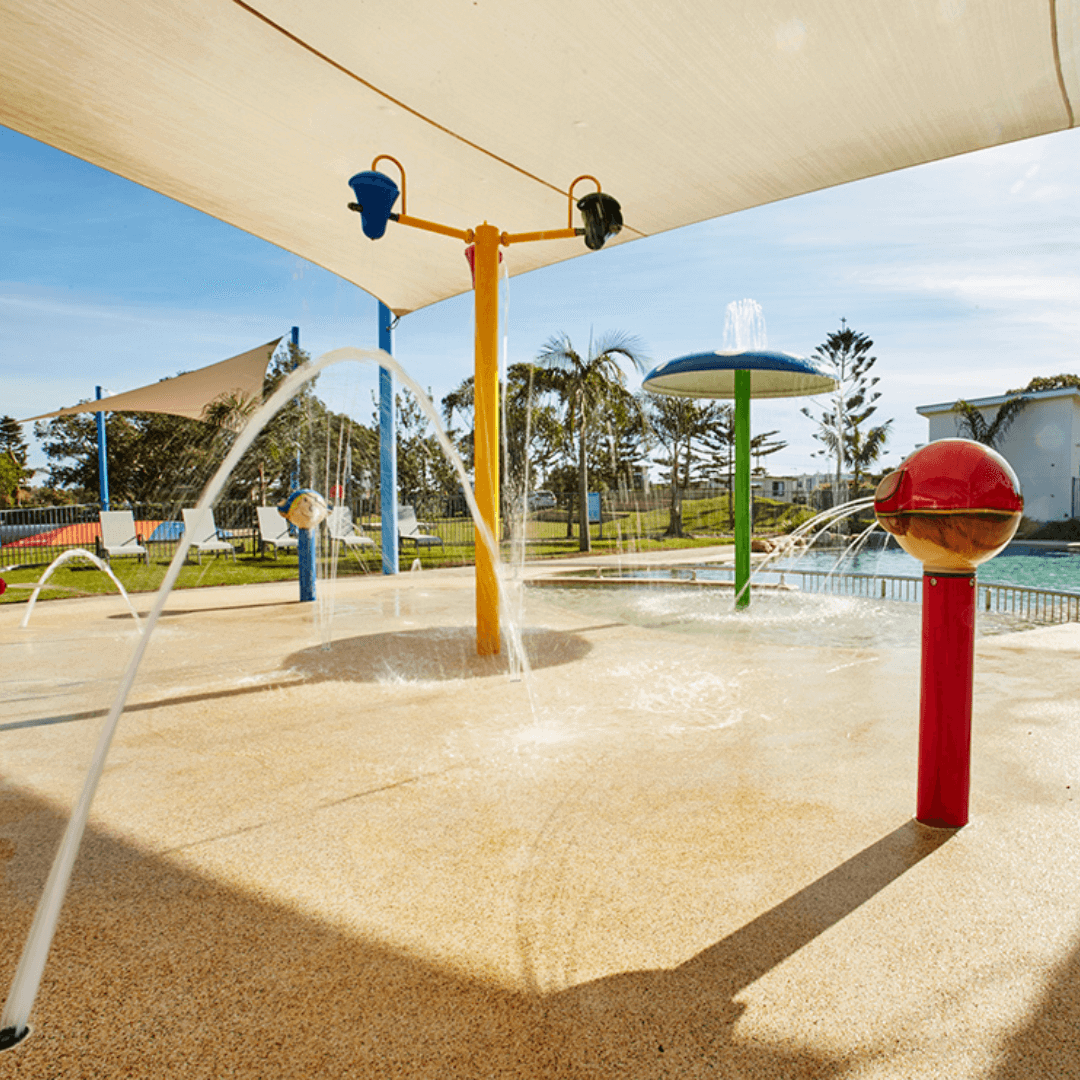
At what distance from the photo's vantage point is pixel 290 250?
7105 mm

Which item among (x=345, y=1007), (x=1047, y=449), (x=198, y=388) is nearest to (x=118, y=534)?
(x=198, y=388)

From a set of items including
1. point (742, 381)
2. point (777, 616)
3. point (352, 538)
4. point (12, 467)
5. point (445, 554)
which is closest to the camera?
point (777, 616)

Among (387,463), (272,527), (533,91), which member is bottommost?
(272,527)

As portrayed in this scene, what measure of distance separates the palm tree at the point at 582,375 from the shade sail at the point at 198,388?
880 cm

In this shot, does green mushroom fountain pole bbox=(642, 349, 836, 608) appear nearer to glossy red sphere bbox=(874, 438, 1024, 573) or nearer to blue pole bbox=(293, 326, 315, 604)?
blue pole bbox=(293, 326, 315, 604)

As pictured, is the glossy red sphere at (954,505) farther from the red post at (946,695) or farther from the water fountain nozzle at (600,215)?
the water fountain nozzle at (600,215)

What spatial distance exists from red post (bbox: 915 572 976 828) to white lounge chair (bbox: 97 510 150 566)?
44.9 ft

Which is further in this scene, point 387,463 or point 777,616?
point 387,463

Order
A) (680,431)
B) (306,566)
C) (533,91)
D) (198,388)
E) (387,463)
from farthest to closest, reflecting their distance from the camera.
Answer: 1. (680,431)
2. (387,463)
3. (198,388)
4. (306,566)
5. (533,91)

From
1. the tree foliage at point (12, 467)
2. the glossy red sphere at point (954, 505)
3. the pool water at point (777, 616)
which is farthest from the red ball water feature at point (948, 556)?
the tree foliage at point (12, 467)

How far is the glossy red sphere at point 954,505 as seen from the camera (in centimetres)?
216

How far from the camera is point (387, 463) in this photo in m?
13.3

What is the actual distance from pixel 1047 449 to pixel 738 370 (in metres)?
25.7

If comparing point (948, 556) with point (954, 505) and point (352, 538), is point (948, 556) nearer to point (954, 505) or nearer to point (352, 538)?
point (954, 505)
